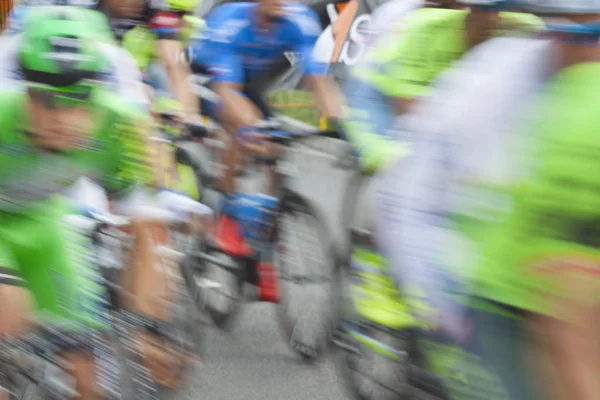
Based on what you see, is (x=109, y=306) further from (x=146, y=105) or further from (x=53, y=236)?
(x=146, y=105)

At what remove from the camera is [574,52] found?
8.08ft

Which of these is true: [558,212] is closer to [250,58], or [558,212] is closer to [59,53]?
[59,53]

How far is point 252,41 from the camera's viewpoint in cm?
686

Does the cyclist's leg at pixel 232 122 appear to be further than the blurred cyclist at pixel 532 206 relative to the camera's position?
Yes

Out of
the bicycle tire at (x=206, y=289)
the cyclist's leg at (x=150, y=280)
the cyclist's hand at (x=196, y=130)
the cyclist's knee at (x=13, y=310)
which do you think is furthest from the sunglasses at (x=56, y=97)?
the cyclist's hand at (x=196, y=130)

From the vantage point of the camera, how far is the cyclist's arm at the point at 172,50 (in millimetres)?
7832

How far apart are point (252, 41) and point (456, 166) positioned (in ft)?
→ 13.1

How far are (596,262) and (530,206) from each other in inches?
8.7

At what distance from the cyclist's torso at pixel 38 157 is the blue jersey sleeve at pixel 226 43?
9.75 feet

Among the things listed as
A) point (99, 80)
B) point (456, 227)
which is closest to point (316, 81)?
point (99, 80)

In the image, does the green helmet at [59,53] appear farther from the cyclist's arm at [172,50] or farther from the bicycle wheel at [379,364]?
the cyclist's arm at [172,50]

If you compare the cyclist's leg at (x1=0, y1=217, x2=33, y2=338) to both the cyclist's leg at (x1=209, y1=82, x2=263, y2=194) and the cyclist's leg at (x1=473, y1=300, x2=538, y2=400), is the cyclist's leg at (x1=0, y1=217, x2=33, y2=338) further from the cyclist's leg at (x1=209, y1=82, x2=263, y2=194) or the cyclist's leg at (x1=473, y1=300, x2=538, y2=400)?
the cyclist's leg at (x1=209, y1=82, x2=263, y2=194)

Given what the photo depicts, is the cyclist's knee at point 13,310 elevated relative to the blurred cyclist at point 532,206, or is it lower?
lower

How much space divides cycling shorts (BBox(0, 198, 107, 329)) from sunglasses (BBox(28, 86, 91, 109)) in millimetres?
350
